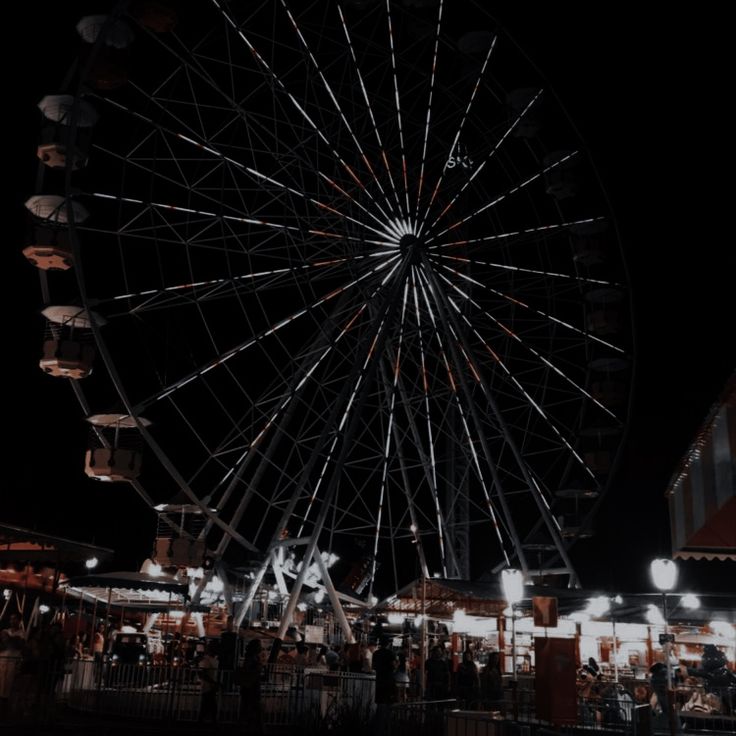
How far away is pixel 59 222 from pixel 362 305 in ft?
26.1

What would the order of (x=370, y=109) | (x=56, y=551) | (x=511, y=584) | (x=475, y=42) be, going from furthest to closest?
1. (x=475, y=42)
2. (x=370, y=109)
3. (x=56, y=551)
4. (x=511, y=584)

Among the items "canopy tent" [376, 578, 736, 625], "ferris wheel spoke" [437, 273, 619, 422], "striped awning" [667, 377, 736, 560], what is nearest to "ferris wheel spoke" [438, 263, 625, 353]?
"ferris wheel spoke" [437, 273, 619, 422]

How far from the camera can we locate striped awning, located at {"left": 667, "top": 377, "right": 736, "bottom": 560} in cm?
1028

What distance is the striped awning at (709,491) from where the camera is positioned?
405 inches

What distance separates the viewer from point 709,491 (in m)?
Result: 11.3

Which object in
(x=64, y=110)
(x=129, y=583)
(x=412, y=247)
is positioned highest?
(x=64, y=110)

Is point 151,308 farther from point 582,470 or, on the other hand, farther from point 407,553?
Result: point 407,553

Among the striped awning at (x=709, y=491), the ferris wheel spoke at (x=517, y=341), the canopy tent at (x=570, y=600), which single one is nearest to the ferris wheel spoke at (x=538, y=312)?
the ferris wheel spoke at (x=517, y=341)

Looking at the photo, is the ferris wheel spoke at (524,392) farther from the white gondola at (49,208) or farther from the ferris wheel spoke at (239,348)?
the white gondola at (49,208)

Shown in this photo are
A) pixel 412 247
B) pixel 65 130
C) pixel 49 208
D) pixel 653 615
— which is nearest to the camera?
pixel 65 130

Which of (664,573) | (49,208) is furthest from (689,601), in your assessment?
(49,208)

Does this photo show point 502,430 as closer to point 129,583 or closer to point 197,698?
point 129,583

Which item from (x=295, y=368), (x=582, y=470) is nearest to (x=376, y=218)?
(x=295, y=368)

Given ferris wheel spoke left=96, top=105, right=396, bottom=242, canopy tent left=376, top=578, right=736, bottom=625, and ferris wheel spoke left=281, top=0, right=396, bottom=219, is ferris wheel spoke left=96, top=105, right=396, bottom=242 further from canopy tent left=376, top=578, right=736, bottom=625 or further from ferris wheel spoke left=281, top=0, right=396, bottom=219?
canopy tent left=376, top=578, right=736, bottom=625
